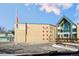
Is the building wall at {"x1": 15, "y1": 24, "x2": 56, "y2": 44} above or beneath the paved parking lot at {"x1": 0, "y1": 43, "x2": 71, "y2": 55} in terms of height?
above

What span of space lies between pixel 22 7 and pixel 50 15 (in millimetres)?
274

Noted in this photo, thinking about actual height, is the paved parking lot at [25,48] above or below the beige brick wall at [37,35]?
below

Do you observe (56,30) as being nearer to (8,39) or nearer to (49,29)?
(49,29)

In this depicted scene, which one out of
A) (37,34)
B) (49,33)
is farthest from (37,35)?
(49,33)

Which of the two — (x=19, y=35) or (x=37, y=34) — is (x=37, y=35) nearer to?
(x=37, y=34)

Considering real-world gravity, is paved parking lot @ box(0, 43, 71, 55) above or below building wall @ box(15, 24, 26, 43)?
below

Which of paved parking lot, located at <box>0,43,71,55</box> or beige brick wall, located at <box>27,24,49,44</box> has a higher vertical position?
beige brick wall, located at <box>27,24,49,44</box>

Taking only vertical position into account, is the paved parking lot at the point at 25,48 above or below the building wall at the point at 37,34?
below

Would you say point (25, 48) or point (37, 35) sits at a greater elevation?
point (37, 35)

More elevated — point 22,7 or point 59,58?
point 22,7

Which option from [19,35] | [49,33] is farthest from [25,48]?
[49,33]

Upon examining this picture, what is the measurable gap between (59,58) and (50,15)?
1.35 ft

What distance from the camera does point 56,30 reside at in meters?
6.03

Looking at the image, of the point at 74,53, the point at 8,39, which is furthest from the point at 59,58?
the point at 8,39
